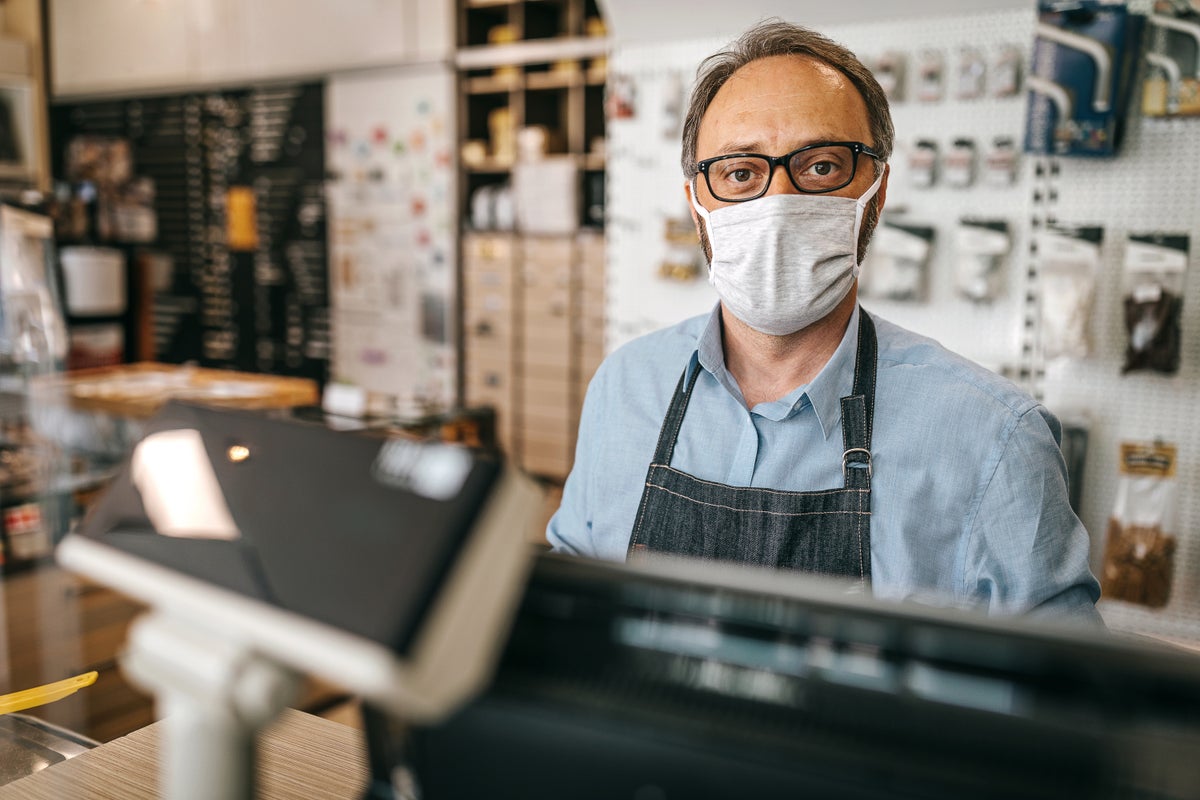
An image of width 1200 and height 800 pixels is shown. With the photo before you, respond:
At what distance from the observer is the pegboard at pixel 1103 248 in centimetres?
281

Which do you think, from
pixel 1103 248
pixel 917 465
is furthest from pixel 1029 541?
pixel 1103 248

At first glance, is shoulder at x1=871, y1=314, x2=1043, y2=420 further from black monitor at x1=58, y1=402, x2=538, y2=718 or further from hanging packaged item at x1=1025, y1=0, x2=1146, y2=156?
hanging packaged item at x1=1025, y1=0, x2=1146, y2=156

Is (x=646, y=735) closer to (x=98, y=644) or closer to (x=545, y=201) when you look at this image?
(x=98, y=644)

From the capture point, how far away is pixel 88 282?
195 inches

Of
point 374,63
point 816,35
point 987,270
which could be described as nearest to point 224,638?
point 816,35

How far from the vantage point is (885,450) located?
4.83 ft

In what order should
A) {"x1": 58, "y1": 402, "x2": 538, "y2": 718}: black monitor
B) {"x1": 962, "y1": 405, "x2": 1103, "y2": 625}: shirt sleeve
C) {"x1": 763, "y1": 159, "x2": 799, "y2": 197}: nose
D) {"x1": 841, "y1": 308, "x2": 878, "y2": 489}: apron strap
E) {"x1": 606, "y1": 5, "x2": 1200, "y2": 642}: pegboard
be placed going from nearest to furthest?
{"x1": 58, "y1": 402, "x2": 538, "y2": 718}: black monitor < {"x1": 962, "y1": 405, "x2": 1103, "y2": 625}: shirt sleeve < {"x1": 841, "y1": 308, "x2": 878, "y2": 489}: apron strap < {"x1": 763, "y1": 159, "x2": 799, "y2": 197}: nose < {"x1": 606, "y1": 5, "x2": 1200, "y2": 642}: pegboard

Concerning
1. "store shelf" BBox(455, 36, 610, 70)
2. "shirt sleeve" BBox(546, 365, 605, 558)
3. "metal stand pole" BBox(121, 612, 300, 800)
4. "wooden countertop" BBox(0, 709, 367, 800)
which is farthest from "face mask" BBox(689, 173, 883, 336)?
"store shelf" BBox(455, 36, 610, 70)

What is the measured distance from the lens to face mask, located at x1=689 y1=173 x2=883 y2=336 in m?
1.61

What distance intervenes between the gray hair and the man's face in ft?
0.06

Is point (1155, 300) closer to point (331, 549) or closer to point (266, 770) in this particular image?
point (266, 770)

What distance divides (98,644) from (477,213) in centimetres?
368

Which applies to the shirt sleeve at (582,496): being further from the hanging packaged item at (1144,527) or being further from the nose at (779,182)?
the hanging packaged item at (1144,527)

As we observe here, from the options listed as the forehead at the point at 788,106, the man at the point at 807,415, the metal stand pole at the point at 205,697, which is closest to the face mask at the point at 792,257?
the man at the point at 807,415
